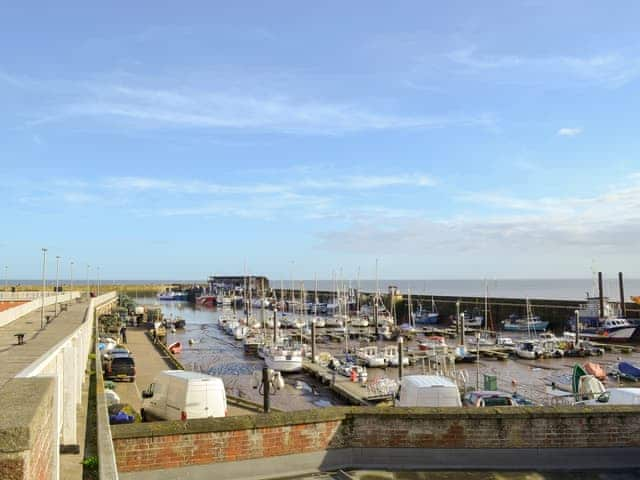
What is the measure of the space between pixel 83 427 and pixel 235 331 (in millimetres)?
60735

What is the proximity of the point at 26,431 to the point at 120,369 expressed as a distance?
93.2 feet

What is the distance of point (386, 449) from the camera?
11242 mm

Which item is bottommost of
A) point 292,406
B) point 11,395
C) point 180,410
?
point 292,406

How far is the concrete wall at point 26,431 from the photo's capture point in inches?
126

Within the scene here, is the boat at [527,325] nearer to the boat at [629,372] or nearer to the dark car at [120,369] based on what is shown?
the boat at [629,372]

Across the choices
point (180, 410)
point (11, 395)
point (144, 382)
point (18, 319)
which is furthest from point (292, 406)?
point (11, 395)

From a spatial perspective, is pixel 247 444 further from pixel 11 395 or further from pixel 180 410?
pixel 11 395

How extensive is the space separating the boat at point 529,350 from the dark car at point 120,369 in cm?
3585

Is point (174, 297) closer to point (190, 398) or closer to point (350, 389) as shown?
point (350, 389)

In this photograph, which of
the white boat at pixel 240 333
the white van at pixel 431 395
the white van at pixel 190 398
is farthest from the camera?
the white boat at pixel 240 333

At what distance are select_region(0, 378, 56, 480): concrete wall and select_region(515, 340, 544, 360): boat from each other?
52441mm

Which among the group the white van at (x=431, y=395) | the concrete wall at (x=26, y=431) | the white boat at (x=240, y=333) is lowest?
the white boat at (x=240, y=333)

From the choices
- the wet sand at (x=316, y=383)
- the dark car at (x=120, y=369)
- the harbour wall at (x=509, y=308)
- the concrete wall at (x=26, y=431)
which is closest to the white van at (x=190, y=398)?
Answer: the concrete wall at (x=26, y=431)

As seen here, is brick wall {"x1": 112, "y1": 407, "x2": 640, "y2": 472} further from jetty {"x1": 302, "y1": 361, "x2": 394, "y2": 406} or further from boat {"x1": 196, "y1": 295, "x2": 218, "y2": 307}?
boat {"x1": 196, "y1": 295, "x2": 218, "y2": 307}
